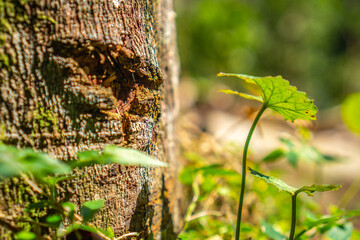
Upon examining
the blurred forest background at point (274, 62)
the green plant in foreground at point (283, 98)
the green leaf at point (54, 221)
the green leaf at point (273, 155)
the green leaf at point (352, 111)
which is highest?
the blurred forest background at point (274, 62)

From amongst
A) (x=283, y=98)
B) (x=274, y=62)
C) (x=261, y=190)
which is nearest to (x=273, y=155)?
(x=261, y=190)

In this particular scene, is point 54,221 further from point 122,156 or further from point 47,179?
point 122,156

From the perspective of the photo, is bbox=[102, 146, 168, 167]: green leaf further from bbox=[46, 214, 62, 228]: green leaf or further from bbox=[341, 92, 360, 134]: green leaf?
bbox=[341, 92, 360, 134]: green leaf

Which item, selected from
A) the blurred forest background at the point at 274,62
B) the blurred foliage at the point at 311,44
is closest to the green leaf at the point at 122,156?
the blurred forest background at the point at 274,62

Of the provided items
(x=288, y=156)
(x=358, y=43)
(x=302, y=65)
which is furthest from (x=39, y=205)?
(x=358, y=43)

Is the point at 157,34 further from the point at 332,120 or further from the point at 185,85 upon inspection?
the point at 332,120

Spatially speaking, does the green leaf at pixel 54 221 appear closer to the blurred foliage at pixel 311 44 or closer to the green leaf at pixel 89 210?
the green leaf at pixel 89 210
